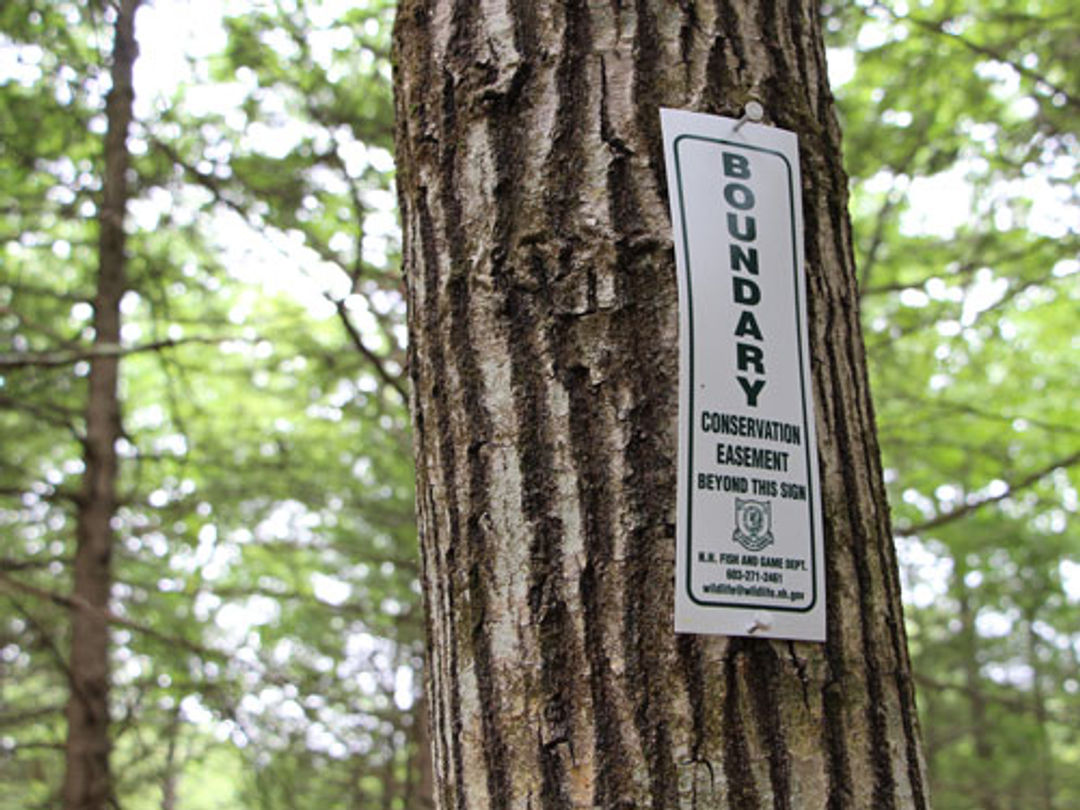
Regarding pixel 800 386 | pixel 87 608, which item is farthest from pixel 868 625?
pixel 87 608

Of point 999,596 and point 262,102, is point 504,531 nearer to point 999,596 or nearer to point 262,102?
point 262,102

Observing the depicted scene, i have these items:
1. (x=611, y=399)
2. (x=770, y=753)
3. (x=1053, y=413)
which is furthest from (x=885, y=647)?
(x=1053, y=413)

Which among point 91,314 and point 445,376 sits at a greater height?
point 91,314

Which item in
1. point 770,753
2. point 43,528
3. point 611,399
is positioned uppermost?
point 43,528

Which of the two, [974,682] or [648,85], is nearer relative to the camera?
[648,85]

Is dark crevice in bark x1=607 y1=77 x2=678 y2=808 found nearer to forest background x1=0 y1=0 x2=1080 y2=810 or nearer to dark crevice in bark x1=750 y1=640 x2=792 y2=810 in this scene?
dark crevice in bark x1=750 y1=640 x2=792 y2=810

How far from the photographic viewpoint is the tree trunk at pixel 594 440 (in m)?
1.14

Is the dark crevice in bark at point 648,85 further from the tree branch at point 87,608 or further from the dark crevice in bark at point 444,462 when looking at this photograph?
the tree branch at point 87,608

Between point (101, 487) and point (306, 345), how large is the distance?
1158 mm

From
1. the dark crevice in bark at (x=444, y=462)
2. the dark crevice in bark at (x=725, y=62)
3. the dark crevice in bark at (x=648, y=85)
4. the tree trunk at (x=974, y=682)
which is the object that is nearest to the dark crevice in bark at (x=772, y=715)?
the dark crevice in bark at (x=444, y=462)

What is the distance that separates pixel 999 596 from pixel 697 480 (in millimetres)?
9189

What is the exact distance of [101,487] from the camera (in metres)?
5.03

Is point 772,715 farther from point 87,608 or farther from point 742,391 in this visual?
point 87,608

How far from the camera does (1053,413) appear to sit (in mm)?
6602
